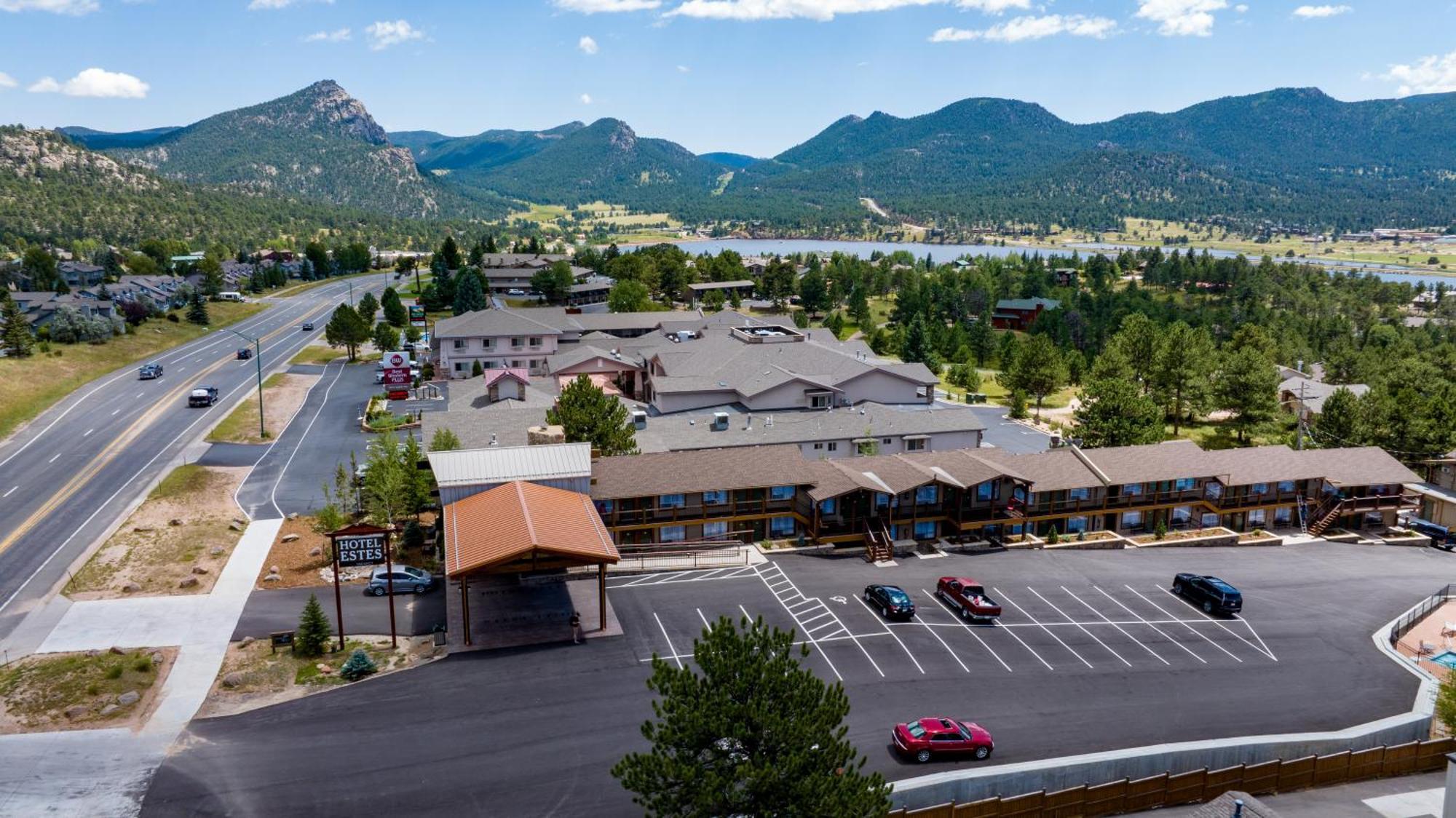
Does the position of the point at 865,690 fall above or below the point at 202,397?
below

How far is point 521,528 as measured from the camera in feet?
120

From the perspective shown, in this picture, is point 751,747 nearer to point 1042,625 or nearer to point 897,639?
point 897,639

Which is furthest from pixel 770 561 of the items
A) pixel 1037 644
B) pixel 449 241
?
pixel 449 241

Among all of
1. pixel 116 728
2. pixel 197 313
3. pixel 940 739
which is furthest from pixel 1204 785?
pixel 197 313

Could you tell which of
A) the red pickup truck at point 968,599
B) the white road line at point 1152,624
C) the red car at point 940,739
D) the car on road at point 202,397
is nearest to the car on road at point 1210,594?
the white road line at point 1152,624

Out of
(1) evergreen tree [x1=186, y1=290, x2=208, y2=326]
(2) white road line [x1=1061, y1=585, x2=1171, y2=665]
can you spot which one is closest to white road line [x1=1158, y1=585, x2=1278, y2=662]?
(2) white road line [x1=1061, y1=585, x2=1171, y2=665]

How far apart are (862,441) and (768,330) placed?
44037 mm

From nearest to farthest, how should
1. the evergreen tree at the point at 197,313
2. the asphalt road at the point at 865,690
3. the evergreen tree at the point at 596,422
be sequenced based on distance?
the asphalt road at the point at 865,690 < the evergreen tree at the point at 596,422 < the evergreen tree at the point at 197,313

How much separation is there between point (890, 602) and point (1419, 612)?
28.8 meters

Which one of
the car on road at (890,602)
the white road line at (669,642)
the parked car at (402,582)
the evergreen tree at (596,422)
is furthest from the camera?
the evergreen tree at (596,422)

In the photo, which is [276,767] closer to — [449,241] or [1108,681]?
[1108,681]

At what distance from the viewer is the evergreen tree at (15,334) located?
281ft

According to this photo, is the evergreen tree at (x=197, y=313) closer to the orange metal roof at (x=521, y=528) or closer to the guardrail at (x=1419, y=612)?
the orange metal roof at (x=521, y=528)

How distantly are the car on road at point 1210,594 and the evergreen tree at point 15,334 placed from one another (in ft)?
340
